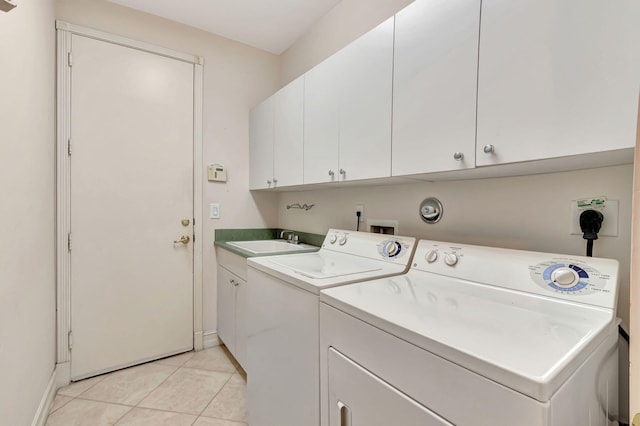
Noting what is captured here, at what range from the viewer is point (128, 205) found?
212 cm

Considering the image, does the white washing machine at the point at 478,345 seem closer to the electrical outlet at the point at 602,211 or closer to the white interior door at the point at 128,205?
the electrical outlet at the point at 602,211

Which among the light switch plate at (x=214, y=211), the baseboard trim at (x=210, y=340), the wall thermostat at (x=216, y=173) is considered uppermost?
the wall thermostat at (x=216, y=173)

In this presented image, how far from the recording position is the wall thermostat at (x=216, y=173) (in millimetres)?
2426

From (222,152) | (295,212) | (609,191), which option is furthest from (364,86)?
(222,152)

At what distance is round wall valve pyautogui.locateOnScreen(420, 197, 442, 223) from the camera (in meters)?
1.41

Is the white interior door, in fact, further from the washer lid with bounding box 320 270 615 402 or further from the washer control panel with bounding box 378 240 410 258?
the washer lid with bounding box 320 270 615 402

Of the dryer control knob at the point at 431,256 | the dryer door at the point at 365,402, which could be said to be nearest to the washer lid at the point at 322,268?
the dryer control knob at the point at 431,256

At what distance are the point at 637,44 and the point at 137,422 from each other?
2.53 meters

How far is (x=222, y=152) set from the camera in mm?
2492

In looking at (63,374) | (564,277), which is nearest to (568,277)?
(564,277)

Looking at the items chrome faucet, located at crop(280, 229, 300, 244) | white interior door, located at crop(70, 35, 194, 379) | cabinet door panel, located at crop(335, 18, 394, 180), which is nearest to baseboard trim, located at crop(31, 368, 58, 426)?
white interior door, located at crop(70, 35, 194, 379)

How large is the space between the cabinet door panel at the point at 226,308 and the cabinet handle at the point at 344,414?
4.48ft

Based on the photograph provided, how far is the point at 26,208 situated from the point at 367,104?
5.44ft

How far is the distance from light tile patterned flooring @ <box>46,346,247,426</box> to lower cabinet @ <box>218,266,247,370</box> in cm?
19
